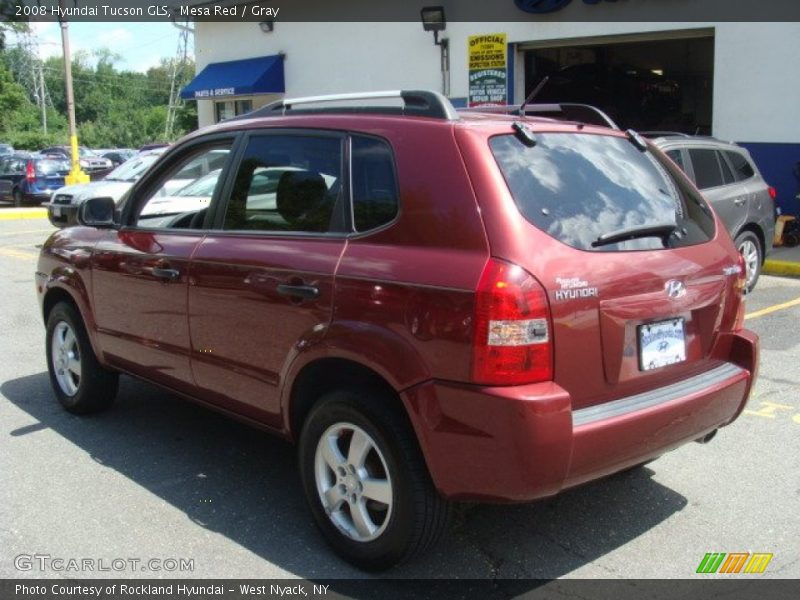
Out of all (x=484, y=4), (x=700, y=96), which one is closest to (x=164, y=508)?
(x=484, y=4)

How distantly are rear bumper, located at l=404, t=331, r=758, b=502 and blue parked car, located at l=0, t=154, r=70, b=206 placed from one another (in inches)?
892

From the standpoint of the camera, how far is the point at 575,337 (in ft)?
9.86

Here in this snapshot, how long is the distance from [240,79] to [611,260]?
18.3 metres

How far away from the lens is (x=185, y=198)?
500 cm

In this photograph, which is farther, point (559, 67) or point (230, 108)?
point (230, 108)

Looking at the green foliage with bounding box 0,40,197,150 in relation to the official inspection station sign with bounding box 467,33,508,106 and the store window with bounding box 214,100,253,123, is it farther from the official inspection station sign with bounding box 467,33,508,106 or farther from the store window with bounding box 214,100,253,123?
the official inspection station sign with bounding box 467,33,508,106

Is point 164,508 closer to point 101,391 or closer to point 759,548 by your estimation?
point 101,391

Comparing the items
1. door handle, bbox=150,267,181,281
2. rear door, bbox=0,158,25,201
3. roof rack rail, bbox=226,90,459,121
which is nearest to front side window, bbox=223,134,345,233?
roof rack rail, bbox=226,90,459,121

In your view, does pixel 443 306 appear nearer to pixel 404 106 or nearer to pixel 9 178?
pixel 404 106

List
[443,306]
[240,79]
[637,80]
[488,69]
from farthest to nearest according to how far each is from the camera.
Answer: [240,79] < [637,80] < [488,69] < [443,306]

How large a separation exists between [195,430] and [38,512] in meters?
1.26

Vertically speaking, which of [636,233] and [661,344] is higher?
[636,233]

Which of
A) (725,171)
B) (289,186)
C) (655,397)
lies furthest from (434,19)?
(655,397)

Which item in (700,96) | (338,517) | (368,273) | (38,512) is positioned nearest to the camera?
(368,273)
